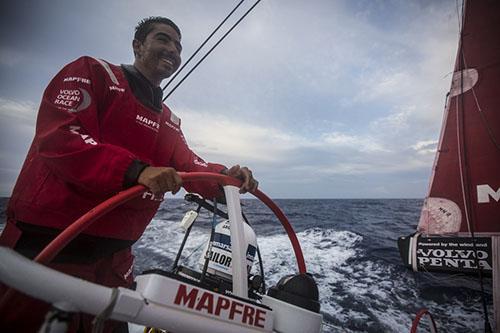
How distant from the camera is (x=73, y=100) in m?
1.02

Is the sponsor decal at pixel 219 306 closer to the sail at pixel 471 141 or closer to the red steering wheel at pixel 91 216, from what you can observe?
the red steering wheel at pixel 91 216

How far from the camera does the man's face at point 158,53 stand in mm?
1637

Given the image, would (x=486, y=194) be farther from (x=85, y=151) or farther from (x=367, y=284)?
(x=85, y=151)

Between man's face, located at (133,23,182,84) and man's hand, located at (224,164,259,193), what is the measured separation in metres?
0.85

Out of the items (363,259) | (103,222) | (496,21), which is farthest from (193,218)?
(363,259)

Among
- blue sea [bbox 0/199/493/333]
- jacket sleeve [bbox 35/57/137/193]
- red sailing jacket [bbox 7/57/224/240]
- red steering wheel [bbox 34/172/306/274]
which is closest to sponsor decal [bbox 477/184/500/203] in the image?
blue sea [bbox 0/199/493/333]

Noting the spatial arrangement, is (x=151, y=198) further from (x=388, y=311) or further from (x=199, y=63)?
(x=388, y=311)

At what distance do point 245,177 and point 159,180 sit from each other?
1.98 ft

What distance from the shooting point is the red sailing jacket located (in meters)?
0.89

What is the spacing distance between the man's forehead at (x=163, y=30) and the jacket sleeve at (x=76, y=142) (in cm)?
78

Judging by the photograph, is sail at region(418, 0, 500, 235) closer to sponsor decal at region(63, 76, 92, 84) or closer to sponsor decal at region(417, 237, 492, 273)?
sponsor decal at region(417, 237, 492, 273)

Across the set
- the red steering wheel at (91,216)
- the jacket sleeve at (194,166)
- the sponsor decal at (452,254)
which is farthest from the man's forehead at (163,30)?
the sponsor decal at (452,254)

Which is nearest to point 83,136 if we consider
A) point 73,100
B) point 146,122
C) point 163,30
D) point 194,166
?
point 73,100

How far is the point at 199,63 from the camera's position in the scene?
2090 millimetres
